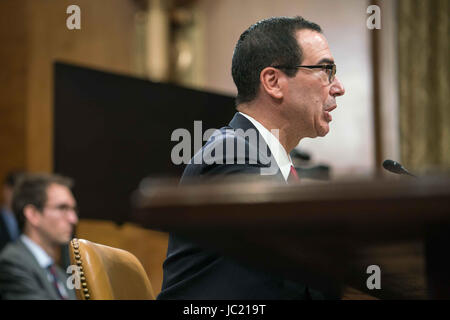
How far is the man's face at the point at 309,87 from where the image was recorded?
1.45 meters

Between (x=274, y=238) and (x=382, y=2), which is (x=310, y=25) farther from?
(x=382, y=2)

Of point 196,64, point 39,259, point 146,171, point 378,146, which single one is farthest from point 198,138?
point 196,64

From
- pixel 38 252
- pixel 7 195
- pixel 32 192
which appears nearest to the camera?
pixel 38 252

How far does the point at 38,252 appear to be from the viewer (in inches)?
120

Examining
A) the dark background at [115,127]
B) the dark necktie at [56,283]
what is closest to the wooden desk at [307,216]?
the dark necktie at [56,283]

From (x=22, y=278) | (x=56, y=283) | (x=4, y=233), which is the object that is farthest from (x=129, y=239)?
(x=22, y=278)

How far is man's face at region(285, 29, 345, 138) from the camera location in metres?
1.45

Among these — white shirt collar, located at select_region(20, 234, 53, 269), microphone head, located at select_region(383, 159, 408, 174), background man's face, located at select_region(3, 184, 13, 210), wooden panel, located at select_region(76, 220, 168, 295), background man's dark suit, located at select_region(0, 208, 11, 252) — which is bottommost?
wooden panel, located at select_region(76, 220, 168, 295)

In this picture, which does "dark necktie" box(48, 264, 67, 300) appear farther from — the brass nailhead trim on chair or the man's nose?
the man's nose

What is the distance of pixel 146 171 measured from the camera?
333 cm

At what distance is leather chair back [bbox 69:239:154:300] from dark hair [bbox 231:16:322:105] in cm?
49

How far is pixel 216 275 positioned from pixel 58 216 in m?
2.33

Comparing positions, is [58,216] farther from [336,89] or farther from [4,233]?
[336,89]

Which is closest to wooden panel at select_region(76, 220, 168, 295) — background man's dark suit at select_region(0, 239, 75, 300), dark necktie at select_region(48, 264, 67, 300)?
dark necktie at select_region(48, 264, 67, 300)
